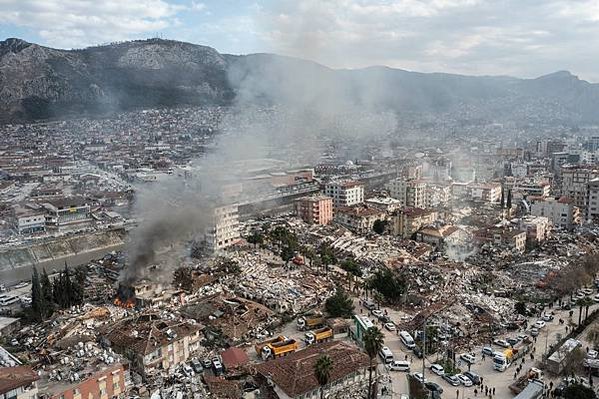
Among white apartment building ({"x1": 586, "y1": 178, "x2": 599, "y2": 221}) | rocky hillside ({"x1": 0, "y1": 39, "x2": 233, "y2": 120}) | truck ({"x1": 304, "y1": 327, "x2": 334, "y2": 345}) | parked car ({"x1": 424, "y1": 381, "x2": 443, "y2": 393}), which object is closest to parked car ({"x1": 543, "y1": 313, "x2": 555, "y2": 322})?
parked car ({"x1": 424, "y1": 381, "x2": 443, "y2": 393})

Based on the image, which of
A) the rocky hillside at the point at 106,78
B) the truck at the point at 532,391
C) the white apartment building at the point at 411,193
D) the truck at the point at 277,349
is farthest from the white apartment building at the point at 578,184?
the rocky hillside at the point at 106,78

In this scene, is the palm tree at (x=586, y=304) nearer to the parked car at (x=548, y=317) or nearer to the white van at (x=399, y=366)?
the parked car at (x=548, y=317)

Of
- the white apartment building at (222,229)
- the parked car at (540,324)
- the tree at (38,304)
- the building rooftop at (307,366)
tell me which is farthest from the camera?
the white apartment building at (222,229)

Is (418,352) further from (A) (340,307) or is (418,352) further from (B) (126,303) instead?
(B) (126,303)

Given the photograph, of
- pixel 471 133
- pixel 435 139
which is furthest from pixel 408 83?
pixel 435 139

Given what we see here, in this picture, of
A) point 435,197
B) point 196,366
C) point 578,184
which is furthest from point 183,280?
point 578,184

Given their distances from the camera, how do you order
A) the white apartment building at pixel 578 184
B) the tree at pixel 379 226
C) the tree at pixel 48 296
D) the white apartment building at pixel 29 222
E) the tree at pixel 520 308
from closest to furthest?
the tree at pixel 520 308
the tree at pixel 48 296
the tree at pixel 379 226
the white apartment building at pixel 29 222
the white apartment building at pixel 578 184
